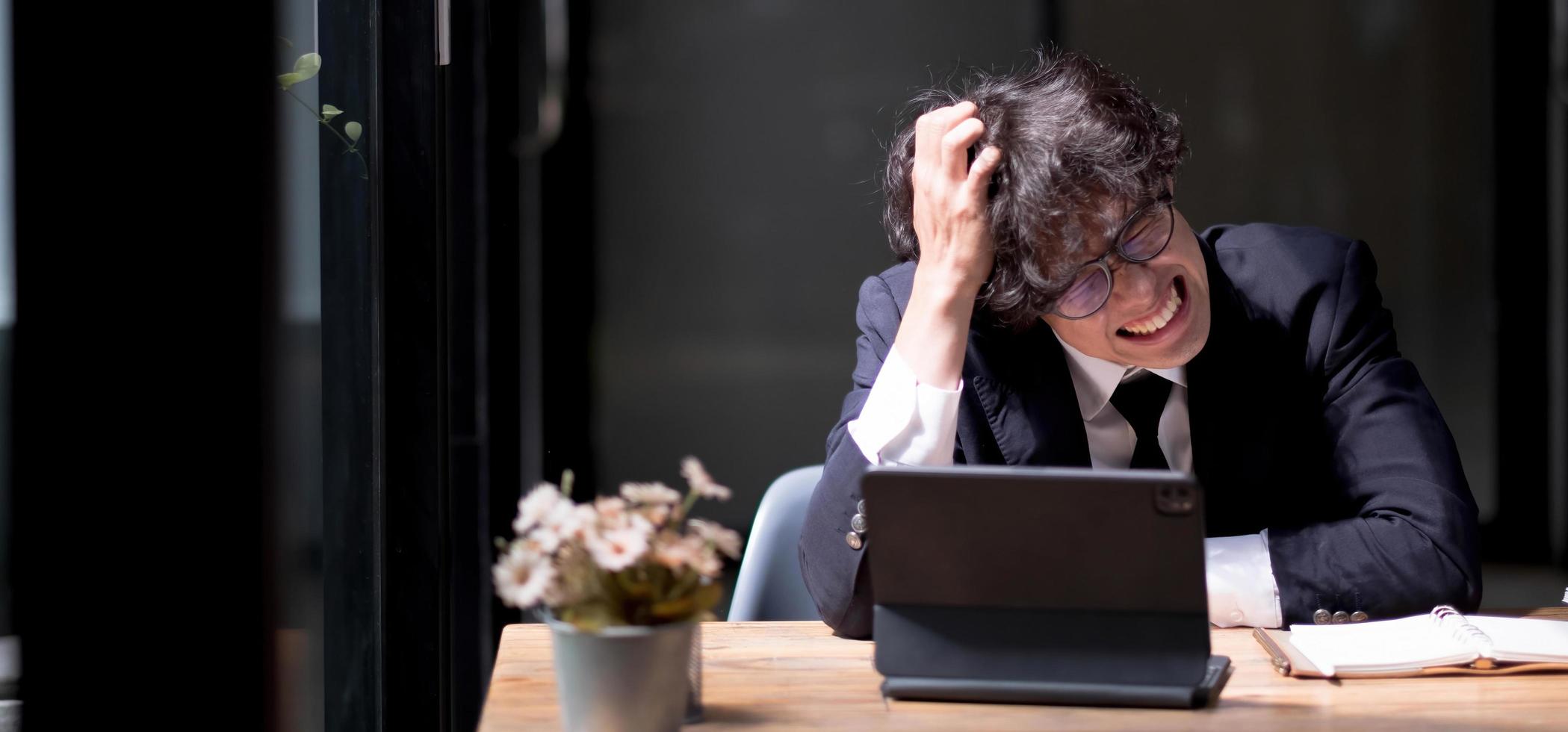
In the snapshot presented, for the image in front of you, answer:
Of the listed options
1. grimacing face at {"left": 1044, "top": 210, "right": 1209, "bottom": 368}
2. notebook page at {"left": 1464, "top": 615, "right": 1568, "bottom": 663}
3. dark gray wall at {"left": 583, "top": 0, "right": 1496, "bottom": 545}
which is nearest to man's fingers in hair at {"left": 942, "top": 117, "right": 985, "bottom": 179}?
grimacing face at {"left": 1044, "top": 210, "right": 1209, "bottom": 368}

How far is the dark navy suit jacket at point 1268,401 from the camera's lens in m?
1.51

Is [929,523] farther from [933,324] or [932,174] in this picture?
[932,174]

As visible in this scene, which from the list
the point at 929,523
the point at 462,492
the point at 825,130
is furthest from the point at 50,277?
the point at 825,130

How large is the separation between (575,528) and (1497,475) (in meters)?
4.57

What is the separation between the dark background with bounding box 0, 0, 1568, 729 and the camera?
3.15ft

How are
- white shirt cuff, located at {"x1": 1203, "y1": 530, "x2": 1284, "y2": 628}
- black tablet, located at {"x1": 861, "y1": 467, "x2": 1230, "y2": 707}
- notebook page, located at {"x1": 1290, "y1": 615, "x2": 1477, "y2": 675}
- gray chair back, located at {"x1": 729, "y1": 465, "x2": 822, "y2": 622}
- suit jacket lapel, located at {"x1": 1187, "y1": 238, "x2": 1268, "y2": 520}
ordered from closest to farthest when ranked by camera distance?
1. black tablet, located at {"x1": 861, "y1": 467, "x2": 1230, "y2": 707}
2. notebook page, located at {"x1": 1290, "y1": 615, "x2": 1477, "y2": 675}
3. white shirt cuff, located at {"x1": 1203, "y1": 530, "x2": 1284, "y2": 628}
4. suit jacket lapel, located at {"x1": 1187, "y1": 238, "x2": 1268, "y2": 520}
5. gray chair back, located at {"x1": 729, "y1": 465, "x2": 822, "y2": 622}

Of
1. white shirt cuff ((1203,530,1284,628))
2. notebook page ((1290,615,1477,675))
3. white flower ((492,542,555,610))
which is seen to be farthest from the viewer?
white shirt cuff ((1203,530,1284,628))

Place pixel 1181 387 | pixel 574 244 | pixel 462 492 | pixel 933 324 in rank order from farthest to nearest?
1. pixel 574 244
2. pixel 462 492
3. pixel 1181 387
4. pixel 933 324

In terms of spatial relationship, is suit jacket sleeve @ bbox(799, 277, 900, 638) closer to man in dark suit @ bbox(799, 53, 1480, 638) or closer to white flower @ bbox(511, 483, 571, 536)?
man in dark suit @ bbox(799, 53, 1480, 638)

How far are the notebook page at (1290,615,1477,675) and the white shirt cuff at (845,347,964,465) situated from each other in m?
0.44

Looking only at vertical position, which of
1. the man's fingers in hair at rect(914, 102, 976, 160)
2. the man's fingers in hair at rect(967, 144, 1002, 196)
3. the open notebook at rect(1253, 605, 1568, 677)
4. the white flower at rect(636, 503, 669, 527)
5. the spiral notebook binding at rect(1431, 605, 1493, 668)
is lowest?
the open notebook at rect(1253, 605, 1568, 677)

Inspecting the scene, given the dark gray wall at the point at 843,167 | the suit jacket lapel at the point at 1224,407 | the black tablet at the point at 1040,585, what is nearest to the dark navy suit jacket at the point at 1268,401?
the suit jacket lapel at the point at 1224,407

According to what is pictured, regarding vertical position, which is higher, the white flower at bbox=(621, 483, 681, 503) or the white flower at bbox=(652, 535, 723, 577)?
the white flower at bbox=(621, 483, 681, 503)

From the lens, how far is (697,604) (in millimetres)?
994
